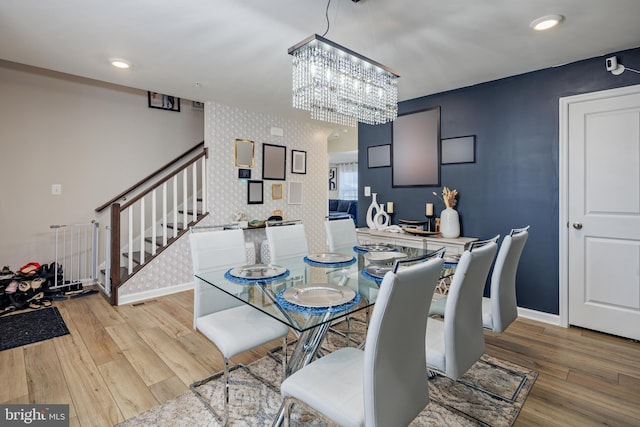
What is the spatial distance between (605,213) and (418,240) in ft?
5.21

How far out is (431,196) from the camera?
12.5ft

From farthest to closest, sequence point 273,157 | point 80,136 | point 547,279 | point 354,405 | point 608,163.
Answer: point 273,157, point 80,136, point 547,279, point 608,163, point 354,405

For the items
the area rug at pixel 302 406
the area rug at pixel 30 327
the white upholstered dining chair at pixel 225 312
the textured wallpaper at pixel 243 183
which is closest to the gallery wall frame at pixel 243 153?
the textured wallpaper at pixel 243 183

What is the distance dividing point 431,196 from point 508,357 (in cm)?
193

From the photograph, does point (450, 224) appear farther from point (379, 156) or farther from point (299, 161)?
point (299, 161)

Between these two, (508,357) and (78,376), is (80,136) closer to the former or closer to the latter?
(78,376)

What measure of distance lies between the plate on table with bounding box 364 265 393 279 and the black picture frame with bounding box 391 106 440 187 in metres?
2.02

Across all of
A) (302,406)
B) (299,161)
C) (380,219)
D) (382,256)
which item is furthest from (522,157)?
(299,161)

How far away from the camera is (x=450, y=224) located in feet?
11.2

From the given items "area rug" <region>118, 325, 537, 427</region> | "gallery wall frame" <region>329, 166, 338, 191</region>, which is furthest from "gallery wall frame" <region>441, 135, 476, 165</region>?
"gallery wall frame" <region>329, 166, 338, 191</region>

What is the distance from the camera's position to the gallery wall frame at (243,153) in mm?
4465

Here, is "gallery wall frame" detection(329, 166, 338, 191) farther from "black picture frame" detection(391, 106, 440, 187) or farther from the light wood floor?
the light wood floor

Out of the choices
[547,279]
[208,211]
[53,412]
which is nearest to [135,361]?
[53,412]

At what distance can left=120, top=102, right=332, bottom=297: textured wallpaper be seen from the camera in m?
3.83
